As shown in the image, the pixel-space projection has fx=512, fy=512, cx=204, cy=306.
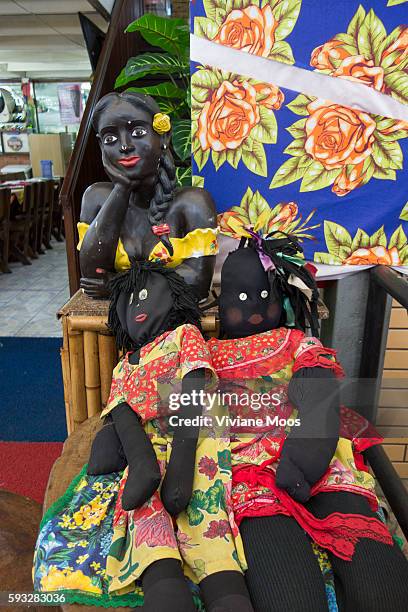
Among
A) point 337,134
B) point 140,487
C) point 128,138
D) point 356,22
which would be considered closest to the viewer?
point 140,487

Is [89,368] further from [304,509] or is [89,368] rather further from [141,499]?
[304,509]

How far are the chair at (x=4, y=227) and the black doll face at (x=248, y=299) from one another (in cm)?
393

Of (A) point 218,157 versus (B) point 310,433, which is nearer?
(B) point 310,433

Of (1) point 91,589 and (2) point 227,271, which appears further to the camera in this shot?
(2) point 227,271

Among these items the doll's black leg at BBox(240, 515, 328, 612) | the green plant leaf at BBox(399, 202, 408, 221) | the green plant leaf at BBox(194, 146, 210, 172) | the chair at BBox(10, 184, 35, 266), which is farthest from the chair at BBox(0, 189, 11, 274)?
the doll's black leg at BBox(240, 515, 328, 612)

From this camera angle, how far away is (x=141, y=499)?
89cm

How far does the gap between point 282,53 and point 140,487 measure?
1366 mm

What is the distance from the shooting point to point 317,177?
5.62ft

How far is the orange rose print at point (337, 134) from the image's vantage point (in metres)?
1.65

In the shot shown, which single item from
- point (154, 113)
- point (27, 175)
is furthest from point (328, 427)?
point (27, 175)

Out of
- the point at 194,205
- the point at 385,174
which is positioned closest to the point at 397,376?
the point at 385,174

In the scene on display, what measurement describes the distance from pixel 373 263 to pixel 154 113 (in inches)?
35.8

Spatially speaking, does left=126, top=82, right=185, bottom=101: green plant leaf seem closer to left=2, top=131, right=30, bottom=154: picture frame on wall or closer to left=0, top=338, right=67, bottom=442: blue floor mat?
left=0, top=338, right=67, bottom=442: blue floor mat

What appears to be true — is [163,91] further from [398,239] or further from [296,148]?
[398,239]
